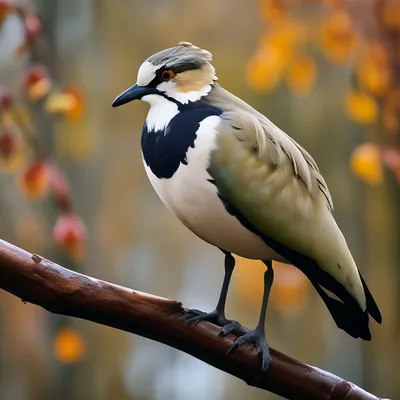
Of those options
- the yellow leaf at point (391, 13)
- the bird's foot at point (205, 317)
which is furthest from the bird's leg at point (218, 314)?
the yellow leaf at point (391, 13)

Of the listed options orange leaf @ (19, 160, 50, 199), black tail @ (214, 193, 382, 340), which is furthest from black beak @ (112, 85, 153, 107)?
orange leaf @ (19, 160, 50, 199)

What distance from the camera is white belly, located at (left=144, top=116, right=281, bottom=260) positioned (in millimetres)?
658

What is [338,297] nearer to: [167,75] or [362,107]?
[167,75]

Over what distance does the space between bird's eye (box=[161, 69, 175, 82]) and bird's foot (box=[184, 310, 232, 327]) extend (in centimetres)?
24

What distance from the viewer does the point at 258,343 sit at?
28.4 inches

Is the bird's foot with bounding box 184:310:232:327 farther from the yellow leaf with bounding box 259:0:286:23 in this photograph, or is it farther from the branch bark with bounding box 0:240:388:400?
the yellow leaf with bounding box 259:0:286:23

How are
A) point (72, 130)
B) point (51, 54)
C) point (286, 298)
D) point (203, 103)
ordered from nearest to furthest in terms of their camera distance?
point (203, 103)
point (51, 54)
point (72, 130)
point (286, 298)

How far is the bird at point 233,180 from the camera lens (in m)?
0.66

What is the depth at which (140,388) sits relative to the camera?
189cm

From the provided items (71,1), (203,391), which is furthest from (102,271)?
(71,1)

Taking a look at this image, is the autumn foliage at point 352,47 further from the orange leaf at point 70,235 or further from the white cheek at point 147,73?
the white cheek at point 147,73

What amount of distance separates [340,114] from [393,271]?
438mm

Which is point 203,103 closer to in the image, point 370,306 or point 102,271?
point 370,306

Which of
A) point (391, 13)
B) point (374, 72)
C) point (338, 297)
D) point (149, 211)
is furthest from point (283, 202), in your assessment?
point (149, 211)
